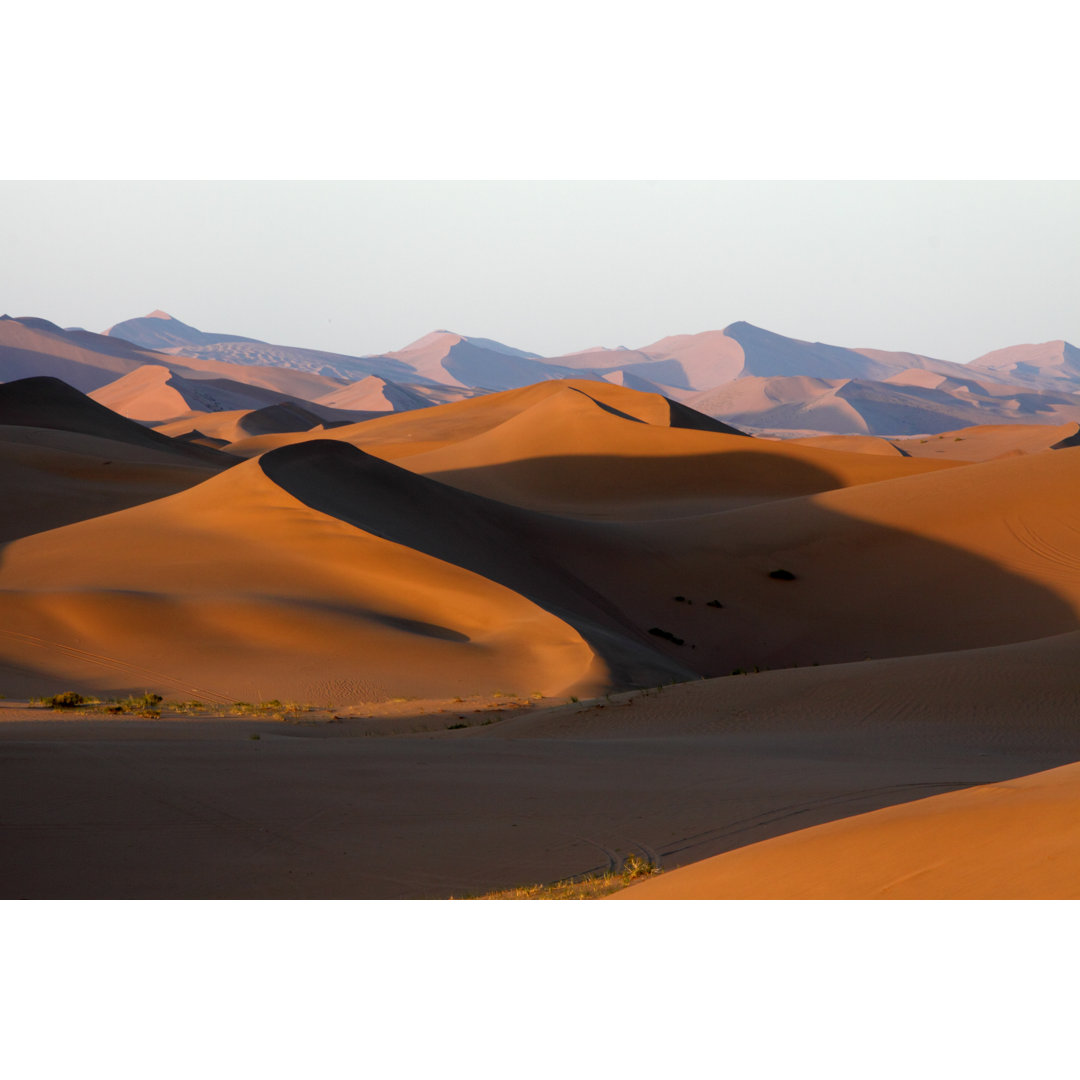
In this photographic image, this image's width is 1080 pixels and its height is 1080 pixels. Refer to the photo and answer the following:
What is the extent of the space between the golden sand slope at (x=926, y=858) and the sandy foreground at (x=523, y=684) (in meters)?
0.02

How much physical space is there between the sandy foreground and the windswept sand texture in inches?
1.6

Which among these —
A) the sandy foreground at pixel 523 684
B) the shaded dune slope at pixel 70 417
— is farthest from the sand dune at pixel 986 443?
the shaded dune slope at pixel 70 417

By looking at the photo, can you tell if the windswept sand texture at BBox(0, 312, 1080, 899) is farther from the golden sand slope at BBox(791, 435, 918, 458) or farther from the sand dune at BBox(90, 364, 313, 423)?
the sand dune at BBox(90, 364, 313, 423)

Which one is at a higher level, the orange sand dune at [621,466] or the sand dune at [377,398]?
the sand dune at [377,398]

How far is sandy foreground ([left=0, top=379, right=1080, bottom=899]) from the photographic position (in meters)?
6.38

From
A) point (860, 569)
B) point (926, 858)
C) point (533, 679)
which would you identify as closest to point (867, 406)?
point (860, 569)

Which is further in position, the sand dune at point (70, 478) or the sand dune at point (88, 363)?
the sand dune at point (88, 363)

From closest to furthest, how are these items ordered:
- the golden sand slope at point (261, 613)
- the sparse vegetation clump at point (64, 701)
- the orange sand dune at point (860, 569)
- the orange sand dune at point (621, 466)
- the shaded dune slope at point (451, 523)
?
the sparse vegetation clump at point (64, 701) < the golden sand slope at point (261, 613) < the orange sand dune at point (860, 569) < the shaded dune slope at point (451, 523) < the orange sand dune at point (621, 466)

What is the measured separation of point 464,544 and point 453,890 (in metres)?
16.4

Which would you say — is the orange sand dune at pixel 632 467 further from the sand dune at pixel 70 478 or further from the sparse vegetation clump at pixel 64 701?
the sparse vegetation clump at pixel 64 701

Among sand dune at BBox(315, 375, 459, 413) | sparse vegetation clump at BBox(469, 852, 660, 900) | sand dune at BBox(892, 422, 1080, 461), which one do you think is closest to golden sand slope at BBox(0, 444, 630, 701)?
sparse vegetation clump at BBox(469, 852, 660, 900)

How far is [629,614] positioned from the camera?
21859 mm

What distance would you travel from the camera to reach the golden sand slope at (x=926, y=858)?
395 cm

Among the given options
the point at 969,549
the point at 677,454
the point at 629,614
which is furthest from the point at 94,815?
the point at 677,454
